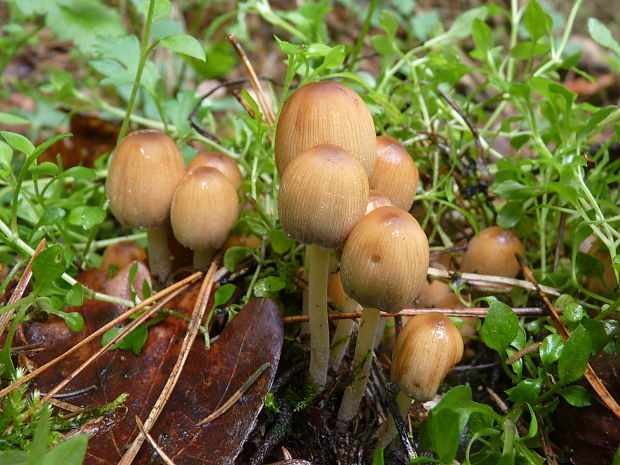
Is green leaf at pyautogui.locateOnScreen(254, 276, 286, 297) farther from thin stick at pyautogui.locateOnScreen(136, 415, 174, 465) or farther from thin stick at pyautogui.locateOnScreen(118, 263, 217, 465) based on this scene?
thin stick at pyautogui.locateOnScreen(136, 415, 174, 465)

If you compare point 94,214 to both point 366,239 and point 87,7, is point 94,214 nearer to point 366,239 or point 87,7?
point 366,239

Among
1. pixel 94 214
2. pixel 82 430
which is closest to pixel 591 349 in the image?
pixel 82 430

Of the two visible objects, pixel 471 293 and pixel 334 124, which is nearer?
pixel 334 124

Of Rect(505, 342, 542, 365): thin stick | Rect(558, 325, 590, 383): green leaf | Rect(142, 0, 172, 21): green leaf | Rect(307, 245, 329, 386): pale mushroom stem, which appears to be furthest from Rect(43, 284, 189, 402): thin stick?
Rect(558, 325, 590, 383): green leaf

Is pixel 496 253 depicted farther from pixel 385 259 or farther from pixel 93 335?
pixel 93 335

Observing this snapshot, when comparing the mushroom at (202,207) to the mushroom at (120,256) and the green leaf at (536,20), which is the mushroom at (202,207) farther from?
the green leaf at (536,20)
